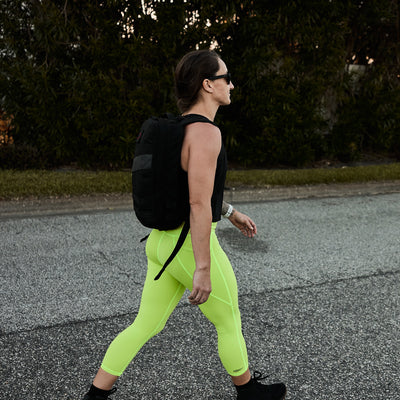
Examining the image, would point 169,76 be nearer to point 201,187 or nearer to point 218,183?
point 218,183

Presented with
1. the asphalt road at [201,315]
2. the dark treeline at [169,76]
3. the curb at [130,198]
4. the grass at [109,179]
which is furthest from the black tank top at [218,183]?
the dark treeline at [169,76]

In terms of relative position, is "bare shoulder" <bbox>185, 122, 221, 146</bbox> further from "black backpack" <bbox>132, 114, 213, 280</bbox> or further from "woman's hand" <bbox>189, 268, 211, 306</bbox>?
"woman's hand" <bbox>189, 268, 211, 306</bbox>

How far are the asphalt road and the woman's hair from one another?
1.64 metres

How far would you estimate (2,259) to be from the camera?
462cm

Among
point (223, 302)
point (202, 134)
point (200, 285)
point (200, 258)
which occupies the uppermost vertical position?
point (202, 134)

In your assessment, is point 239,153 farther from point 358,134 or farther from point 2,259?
point 2,259

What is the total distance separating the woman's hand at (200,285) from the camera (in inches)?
73.0

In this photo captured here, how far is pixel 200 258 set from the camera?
6.08 feet

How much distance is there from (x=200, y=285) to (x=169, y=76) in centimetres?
808

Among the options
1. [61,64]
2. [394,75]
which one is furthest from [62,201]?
[394,75]

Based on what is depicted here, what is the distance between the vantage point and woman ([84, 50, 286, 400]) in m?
1.78

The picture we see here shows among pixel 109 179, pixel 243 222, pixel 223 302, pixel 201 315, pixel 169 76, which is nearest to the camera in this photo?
pixel 223 302

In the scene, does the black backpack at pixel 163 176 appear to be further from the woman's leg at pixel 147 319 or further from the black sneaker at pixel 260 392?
the black sneaker at pixel 260 392

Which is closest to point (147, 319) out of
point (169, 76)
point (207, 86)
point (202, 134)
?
point (202, 134)
